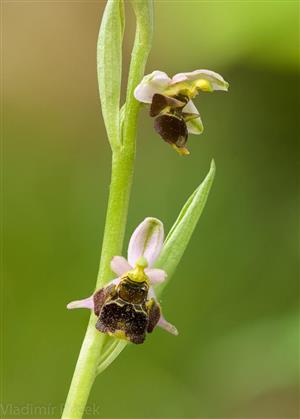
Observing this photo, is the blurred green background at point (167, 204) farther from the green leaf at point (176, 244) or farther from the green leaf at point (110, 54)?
the green leaf at point (110, 54)

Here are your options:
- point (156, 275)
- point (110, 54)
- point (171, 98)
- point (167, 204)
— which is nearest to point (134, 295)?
point (156, 275)

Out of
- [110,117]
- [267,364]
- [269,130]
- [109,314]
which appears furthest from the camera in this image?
[269,130]

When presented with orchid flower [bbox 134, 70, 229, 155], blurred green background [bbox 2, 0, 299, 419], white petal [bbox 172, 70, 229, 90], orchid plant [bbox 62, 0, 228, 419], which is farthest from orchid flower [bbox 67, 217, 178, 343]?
blurred green background [bbox 2, 0, 299, 419]

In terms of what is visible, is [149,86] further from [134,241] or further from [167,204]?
[167,204]

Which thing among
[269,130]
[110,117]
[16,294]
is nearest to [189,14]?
[269,130]

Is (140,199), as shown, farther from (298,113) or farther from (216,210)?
(298,113)

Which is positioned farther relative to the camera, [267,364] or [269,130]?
[269,130]

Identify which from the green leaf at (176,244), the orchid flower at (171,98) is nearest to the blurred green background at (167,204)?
the green leaf at (176,244)
